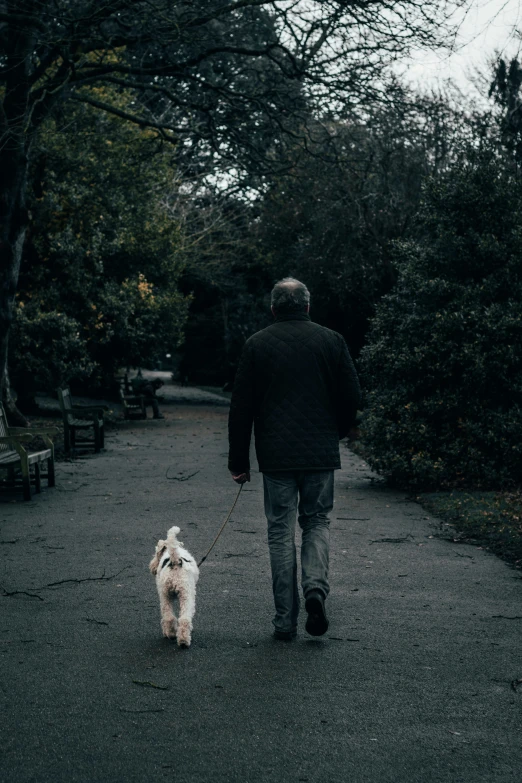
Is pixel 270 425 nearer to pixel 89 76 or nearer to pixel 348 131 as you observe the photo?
pixel 89 76

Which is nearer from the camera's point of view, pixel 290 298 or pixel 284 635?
pixel 284 635

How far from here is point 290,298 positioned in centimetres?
616

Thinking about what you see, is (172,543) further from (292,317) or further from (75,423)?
(75,423)

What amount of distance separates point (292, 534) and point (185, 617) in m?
0.84

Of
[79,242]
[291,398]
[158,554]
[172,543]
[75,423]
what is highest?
[79,242]

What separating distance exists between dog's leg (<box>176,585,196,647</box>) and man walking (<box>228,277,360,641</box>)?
1.71 ft

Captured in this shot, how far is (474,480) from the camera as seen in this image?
40.4ft

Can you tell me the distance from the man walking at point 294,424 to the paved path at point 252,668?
1.77ft

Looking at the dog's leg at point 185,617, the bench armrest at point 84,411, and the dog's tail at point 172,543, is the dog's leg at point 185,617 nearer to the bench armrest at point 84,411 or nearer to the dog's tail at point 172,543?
the dog's tail at point 172,543

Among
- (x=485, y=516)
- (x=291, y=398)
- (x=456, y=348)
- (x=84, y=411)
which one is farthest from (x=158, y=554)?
(x=84, y=411)

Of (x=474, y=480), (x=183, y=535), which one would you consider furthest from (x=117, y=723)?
(x=474, y=480)

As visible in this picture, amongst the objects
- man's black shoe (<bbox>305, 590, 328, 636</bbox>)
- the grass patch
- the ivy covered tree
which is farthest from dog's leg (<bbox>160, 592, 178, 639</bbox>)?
the ivy covered tree

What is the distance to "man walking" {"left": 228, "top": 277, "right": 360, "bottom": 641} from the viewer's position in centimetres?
591

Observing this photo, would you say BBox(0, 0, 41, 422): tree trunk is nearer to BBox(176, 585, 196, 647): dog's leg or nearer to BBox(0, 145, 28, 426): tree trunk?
BBox(0, 145, 28, 426): tree trunk
